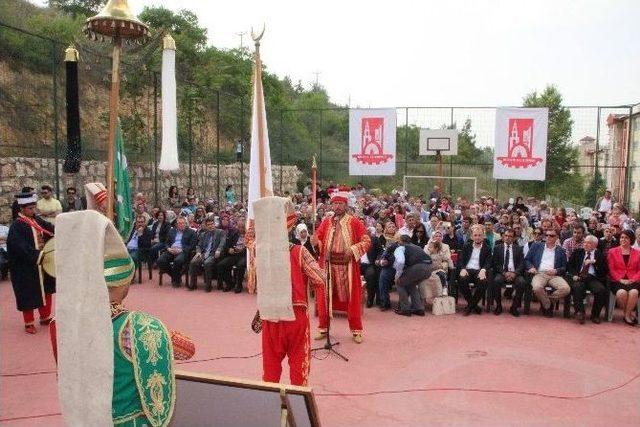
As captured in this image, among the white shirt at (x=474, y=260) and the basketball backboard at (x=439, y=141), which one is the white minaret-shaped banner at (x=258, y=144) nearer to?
the white shirt at (x=474, y=260)

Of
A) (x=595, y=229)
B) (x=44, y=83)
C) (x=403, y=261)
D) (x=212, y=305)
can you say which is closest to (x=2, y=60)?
(x=44, y=83)

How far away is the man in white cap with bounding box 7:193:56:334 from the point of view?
22.9 ft

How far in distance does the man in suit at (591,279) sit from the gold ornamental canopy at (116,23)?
674cm

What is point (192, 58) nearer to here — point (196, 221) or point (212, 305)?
point (196, 221)

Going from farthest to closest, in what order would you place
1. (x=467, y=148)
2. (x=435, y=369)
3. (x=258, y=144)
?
(x=467, y=148)
(x=435, y=369)
(x=258, y=144)

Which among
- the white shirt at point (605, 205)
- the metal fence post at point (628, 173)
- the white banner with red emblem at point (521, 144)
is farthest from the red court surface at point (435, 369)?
the metal fence post at point (628, 173)

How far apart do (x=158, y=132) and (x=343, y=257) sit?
13072mm

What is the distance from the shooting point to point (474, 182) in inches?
837

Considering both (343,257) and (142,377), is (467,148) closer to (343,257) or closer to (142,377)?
(343,257)

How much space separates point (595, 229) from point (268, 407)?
8975 millimetres

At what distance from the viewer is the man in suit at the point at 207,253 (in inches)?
392

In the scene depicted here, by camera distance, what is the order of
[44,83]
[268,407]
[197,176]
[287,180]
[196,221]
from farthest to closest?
[287,180] → [197,176] → [44,83] → [196,221] → [268,407]

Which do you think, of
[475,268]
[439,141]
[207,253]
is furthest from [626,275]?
[439,141]

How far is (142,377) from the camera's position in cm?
223
